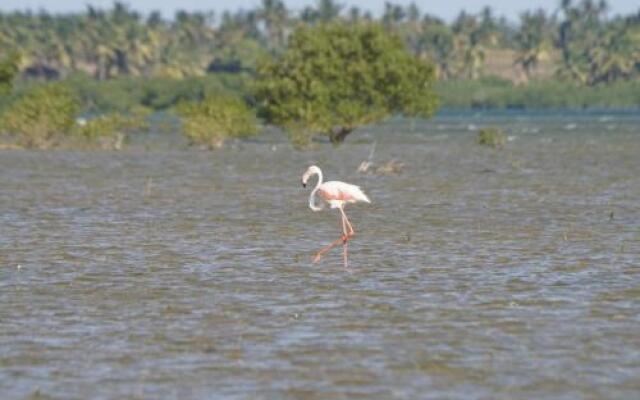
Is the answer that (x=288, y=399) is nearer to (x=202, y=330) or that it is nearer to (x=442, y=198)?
(x=202, y=330)

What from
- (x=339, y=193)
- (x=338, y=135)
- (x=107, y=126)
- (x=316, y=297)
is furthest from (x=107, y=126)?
(x=316, y=297)

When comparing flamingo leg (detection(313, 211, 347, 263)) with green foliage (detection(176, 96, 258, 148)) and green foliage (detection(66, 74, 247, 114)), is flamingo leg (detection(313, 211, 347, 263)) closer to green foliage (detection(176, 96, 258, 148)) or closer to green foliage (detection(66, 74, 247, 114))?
green foliage (detection(176, 96, 258, 148))

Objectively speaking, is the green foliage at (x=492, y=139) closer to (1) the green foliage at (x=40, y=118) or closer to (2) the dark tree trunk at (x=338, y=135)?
(2) the dark tree trunk at (x=338, y=135)

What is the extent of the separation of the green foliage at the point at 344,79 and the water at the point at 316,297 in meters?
35.9

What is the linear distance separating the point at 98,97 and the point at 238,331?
6550 inches

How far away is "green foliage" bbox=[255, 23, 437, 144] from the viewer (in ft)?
235

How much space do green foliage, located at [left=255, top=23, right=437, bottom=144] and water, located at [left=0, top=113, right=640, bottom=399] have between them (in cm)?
3592

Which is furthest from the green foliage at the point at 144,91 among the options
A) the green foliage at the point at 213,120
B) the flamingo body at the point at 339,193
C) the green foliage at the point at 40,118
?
the flamingo body at the point at 339,193

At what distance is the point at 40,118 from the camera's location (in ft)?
229

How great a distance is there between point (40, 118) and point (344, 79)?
1454 cm

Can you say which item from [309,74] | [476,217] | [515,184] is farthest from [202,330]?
[309,74]

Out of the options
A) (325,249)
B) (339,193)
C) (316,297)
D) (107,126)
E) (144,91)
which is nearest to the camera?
(316,297)

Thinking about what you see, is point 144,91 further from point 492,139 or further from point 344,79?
point 492,139

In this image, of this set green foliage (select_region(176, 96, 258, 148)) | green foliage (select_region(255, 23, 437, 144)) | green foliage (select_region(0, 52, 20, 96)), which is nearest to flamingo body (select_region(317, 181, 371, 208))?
green foliage (select_region(176, 96, 258, 148))
